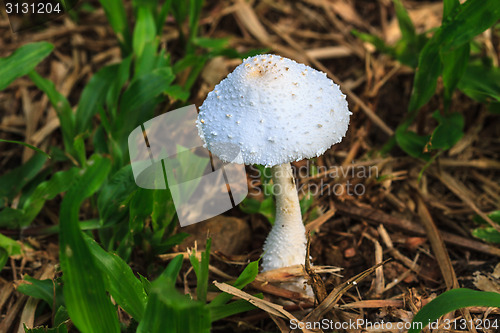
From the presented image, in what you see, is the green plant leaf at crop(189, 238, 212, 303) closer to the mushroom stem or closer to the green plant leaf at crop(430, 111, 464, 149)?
the mushroom stem

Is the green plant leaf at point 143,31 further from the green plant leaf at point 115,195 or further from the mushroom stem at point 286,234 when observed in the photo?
the mushroom stem at point 286,234

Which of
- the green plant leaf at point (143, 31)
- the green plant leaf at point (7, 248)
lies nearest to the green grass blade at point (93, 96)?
the green plant leaf at point (143, 31)

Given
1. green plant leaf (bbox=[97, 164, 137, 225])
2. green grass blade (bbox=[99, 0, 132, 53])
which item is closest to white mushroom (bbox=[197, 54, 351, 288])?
green plant leaf (bbox=[97, 164, 137, 225])

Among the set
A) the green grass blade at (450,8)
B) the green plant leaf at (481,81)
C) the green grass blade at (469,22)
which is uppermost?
the green grass blade at (450,8)

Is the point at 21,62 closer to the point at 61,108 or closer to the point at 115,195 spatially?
the point at 61,108

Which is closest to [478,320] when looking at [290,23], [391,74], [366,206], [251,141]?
[366,206]

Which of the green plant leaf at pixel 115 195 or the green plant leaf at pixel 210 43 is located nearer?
the green plant leaf at pixel 115 195

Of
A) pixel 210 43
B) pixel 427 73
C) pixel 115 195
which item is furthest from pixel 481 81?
pixel 115 195
